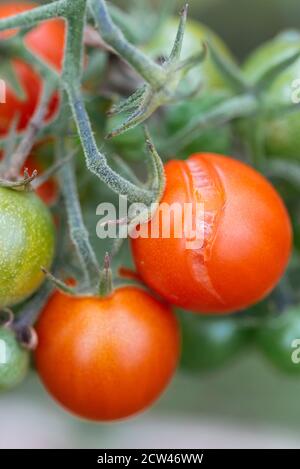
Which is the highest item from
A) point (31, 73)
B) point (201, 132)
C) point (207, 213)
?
point (31, 73)

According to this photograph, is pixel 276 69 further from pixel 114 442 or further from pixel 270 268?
pixel 114 442

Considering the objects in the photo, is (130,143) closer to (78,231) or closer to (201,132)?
(201,132)

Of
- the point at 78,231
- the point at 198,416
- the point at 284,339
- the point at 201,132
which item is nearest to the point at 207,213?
the point at 78,231

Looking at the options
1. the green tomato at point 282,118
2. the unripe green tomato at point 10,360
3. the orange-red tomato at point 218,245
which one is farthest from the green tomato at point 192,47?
the unripe green tomato at point 10,360

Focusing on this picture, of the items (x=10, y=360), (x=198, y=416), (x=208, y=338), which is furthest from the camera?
(x=198, y=416)

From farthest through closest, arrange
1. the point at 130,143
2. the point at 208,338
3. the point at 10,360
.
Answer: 1. the point at 208,338
2. the point at 130,143
3. the point at 10,360

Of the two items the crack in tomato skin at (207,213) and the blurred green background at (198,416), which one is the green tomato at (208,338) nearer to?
the blurred green background at (198,416)
